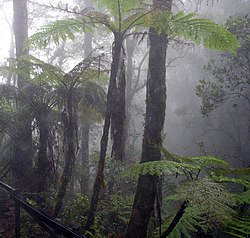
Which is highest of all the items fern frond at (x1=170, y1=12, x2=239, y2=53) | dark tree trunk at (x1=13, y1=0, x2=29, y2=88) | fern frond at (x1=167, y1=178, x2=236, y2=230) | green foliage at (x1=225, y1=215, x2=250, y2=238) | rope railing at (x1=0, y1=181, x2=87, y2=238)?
dark tree trunk at (x1=13, y1=0, x2=29, y2=88)

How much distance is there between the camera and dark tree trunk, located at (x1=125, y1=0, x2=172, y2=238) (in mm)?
4641

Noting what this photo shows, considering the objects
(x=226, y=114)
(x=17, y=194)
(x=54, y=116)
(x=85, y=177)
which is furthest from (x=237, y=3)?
(x=17, y=194)

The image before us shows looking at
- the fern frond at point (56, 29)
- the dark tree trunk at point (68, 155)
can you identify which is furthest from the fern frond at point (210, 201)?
the dark tree trunk at point (68, 155)

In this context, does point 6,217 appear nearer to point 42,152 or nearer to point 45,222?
point 42,152

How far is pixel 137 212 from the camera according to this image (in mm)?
4680

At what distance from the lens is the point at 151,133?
484cm

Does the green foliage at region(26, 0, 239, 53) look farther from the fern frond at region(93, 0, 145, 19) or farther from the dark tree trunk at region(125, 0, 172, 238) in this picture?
the dark tree trunk at region(125, 0, 172, 238)

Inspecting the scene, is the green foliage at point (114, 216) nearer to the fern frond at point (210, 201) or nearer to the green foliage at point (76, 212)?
the green foliage at point (76, 212)

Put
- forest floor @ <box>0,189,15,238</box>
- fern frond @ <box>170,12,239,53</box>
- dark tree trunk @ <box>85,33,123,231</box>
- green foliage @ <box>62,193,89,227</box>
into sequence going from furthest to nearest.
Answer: green foliage @ <box>62,193,89,227</box> → forest floor @ <box>0,189,15,238</box> → dark tree trunk @ <box>85,33,123,231</box> → fern frond @ <box>170,12,239,53</box>

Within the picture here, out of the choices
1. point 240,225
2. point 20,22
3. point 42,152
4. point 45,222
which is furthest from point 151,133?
point 20,22

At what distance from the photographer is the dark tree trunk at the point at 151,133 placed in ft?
15.2

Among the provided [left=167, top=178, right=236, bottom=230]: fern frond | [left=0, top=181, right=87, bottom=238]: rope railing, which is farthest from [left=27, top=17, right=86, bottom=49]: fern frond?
[left=167, top=178, right=236, bottom=230]: fern frond

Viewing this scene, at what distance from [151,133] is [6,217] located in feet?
11.7

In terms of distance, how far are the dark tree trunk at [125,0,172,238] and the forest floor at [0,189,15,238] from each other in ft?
7.21
